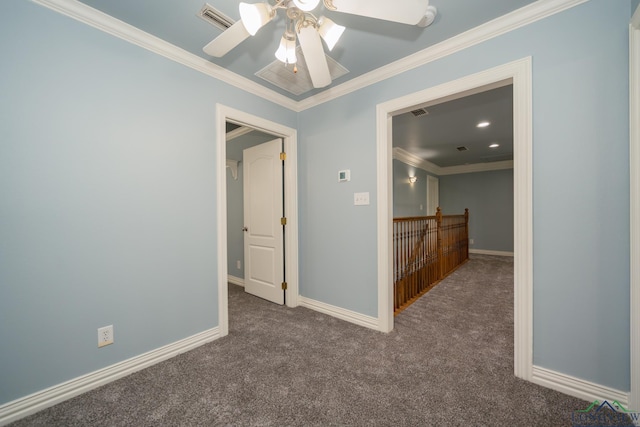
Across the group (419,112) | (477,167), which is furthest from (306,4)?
(477,167)

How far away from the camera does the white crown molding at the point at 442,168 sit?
5.67m

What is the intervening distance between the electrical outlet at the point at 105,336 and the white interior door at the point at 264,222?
5.36 ft

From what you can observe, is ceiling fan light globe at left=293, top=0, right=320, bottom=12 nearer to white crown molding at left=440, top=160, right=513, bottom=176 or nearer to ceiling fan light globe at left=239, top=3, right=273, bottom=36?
ceiling fan light globe at left=239, top=3, right=273, bottom=36

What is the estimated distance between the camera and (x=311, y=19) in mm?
1255

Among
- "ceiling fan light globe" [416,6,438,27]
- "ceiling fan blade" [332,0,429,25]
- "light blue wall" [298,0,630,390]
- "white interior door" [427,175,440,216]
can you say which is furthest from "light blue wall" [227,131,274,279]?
"white interior door" [427,175,440,216]

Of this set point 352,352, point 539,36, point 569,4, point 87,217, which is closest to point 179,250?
point 87,217

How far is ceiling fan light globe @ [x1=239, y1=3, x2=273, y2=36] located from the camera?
1113mm

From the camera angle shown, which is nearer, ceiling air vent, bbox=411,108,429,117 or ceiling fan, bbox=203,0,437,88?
ceiling fan, bbox=203,0,437,88

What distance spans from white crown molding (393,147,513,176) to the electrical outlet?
17.0 feet

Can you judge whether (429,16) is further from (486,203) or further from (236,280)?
(486,203)

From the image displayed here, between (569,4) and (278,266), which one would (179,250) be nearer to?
(278,266)

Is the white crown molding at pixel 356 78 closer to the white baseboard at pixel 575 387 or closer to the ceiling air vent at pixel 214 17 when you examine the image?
the ceiling air vent at pixel 214 17

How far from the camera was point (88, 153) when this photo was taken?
160 centimetres

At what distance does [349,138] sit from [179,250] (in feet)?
6.12
